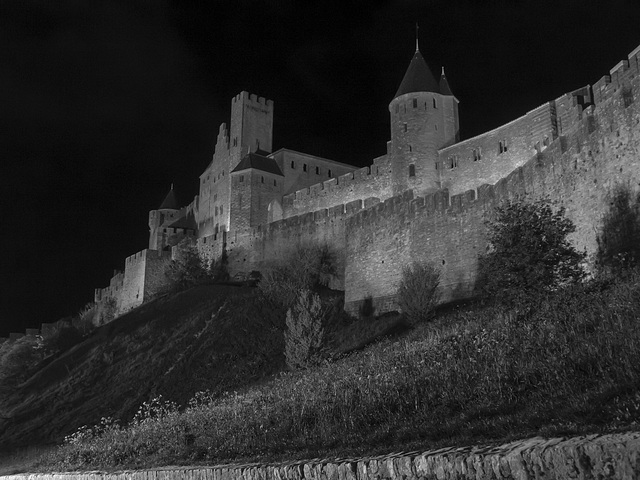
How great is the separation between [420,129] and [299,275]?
38.9ft

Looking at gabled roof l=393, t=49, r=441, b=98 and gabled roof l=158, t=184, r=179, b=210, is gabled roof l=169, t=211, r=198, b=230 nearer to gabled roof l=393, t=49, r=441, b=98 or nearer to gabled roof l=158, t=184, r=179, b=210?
gabled roof l=158, t=184, r=179, b=210

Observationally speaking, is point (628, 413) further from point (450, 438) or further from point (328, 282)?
point (328, 282)

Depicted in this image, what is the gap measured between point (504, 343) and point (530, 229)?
6.19 meters

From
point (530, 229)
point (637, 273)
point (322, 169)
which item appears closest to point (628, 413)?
point (637, 273)

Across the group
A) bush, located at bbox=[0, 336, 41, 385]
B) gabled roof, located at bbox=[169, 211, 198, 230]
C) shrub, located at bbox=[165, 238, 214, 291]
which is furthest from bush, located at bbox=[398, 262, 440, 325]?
gabled roof, located at bbox=[169, 211, 198, 230]

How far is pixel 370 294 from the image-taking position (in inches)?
1089

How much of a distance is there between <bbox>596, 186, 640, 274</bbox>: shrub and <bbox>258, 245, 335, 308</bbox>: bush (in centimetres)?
1604

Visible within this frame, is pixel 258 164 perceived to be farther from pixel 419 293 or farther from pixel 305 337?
pixel 305 337

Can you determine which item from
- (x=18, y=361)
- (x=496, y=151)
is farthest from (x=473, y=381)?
(x=18, y=361)

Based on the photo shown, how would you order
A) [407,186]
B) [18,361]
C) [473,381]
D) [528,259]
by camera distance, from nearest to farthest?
[473,381] < [528,259] < [407,186] < [18,361]

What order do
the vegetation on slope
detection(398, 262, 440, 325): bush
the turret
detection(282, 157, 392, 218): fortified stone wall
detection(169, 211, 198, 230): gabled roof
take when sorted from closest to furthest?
the vegetation on slope → detection(398, 262, 440, 325): bush → detection(282, 157, 392, 218): fortified stone wall → detection(169, 211, 198, 230): gabled roof → the turret

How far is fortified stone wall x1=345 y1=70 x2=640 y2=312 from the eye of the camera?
1695 centimetres

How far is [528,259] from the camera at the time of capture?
14.7 m

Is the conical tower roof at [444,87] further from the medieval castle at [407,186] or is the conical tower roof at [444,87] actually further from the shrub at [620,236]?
the shrub at [620,236]
